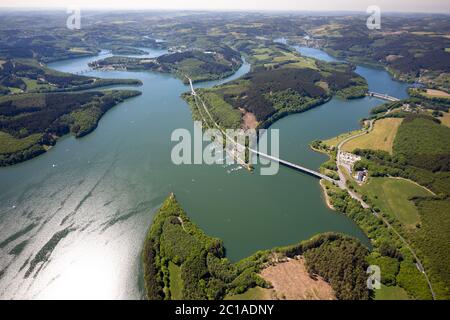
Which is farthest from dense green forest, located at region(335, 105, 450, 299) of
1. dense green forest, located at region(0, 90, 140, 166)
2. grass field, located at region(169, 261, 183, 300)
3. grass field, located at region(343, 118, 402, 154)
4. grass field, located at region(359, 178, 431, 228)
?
dense green forest, located at region(0, 90, 140, 166)

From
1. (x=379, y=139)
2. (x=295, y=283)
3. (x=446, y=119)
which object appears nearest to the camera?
(x=295, y=283)

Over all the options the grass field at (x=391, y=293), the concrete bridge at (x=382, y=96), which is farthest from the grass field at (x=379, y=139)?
the grass field at (x=391, y=293)

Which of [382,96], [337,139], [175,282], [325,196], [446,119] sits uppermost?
[382,96]

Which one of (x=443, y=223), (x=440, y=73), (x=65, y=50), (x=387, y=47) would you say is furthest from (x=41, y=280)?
(x=387, y=47)

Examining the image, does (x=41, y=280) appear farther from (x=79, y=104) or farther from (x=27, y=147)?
(x=79, y=104)

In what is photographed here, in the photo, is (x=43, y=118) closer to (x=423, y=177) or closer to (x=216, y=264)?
(x=216, y=264)

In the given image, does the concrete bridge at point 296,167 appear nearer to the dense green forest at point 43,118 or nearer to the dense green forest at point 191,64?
the dense green forest at point 43,118

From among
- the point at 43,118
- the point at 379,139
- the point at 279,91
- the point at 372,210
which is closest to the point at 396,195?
the point at 372,210
